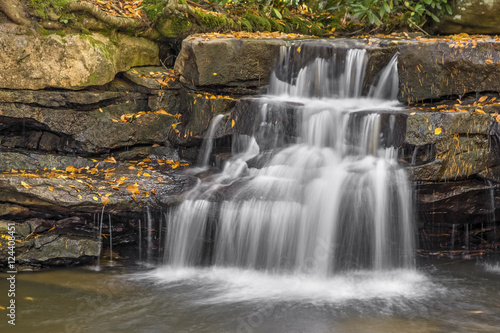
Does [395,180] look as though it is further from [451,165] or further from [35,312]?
[35,312]

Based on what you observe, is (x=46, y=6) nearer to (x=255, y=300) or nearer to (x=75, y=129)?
(x=75, y=129)

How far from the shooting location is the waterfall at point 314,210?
622 centimetres

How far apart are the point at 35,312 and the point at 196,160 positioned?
3.61m

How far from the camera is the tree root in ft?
24.4

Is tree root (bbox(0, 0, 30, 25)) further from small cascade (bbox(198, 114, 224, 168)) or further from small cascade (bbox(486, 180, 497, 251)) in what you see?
small cascade (bbox(486, 180, 497, 251))

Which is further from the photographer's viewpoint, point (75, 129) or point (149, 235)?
point (75, 129)

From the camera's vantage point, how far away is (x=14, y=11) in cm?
752

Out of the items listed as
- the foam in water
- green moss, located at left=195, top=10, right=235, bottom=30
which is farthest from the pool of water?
green moss, located at left=195, top=10, right=235, bottom=30

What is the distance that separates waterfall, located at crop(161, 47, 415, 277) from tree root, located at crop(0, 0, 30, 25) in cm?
364

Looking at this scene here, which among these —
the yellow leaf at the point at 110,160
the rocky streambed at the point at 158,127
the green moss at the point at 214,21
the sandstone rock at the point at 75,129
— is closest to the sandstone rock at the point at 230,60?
the rocky streambed at the point at 158,127

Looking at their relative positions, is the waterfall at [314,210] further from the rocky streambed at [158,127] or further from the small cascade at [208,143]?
the small cascade at [208,143]

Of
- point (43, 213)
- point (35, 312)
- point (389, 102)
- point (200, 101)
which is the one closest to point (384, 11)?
point (389, 102)

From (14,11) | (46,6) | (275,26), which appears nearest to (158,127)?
(46,6)

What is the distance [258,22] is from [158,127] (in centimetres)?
346
